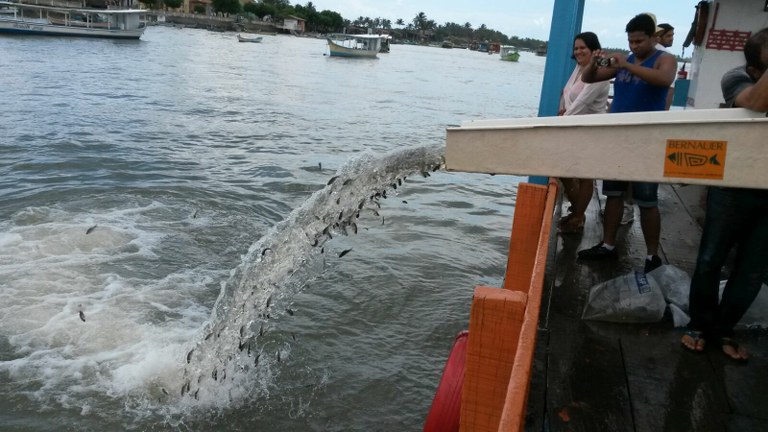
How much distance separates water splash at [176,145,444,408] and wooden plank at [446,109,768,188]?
272 centimetres

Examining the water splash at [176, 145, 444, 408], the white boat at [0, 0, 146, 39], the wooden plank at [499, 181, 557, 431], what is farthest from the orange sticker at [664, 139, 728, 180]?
the white boat at [0, 0, 146, 39]

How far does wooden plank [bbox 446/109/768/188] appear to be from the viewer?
2.56 metres

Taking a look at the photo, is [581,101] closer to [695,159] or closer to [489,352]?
[695,159]

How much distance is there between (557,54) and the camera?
691 centimetres

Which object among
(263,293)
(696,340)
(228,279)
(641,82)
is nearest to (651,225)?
(641,82)

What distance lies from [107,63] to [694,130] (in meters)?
40.1

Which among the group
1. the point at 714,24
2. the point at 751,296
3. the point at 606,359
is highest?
→ the point at 714,24

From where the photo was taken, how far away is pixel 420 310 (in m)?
6.77

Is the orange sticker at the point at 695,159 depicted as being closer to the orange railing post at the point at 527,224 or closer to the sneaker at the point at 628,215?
the orange railing post at the point at 527,224

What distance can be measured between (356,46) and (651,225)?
71258 mm

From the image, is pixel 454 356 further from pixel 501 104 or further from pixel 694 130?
pixel 501 104

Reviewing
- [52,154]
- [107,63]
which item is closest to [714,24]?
[52,154]

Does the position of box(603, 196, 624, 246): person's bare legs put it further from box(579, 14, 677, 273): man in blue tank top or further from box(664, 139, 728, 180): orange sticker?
box(664, 139, 728, 180): orange sticker

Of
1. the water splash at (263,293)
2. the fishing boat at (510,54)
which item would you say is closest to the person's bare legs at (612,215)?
the water splash at (263,293)
